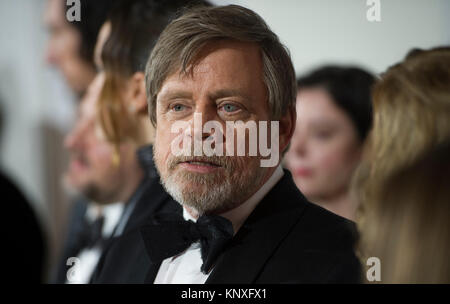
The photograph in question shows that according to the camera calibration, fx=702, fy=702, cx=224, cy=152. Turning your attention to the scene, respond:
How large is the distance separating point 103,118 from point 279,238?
29.6 inches

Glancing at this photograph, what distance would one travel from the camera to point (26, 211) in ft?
4.12

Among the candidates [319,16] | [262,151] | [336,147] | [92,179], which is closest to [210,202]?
[262,151]

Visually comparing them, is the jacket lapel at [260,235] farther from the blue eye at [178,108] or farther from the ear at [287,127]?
the blue eye at [178,108]

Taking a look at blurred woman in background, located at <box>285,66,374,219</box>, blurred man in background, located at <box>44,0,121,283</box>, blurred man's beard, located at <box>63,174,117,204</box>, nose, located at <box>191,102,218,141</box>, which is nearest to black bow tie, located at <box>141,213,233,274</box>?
nose, located at <box>191,102,218,141</box>

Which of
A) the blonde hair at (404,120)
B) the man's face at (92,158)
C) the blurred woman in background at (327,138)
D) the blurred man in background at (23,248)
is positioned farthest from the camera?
the man's face at (92,158)

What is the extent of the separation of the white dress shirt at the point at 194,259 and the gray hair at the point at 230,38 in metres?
0.14

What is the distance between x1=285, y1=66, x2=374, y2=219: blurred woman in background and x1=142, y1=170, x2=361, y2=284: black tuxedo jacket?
6.2 inches

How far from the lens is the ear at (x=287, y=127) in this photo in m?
1.35

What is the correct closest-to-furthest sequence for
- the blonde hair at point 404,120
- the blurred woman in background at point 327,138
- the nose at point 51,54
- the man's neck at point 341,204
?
1. the blonde hair at point 404,120
2. the man's neck at point 341,204
3. the blurred woman in background at point 327,138
4. the nose at point 51,54

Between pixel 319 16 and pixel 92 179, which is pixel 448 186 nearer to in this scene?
pixel 319 16

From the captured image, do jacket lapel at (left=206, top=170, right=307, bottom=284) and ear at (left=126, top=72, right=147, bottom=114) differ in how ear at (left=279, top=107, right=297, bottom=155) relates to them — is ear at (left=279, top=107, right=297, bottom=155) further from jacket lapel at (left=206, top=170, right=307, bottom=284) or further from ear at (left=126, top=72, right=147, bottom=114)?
ear at (left=126, top=72, right=147, bottom=114)

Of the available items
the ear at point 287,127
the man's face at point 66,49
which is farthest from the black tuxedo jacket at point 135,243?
the man's face at point 66,49

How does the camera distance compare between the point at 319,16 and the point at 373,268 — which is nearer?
the point at 373,268

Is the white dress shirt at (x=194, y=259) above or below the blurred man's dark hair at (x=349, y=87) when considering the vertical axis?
below
